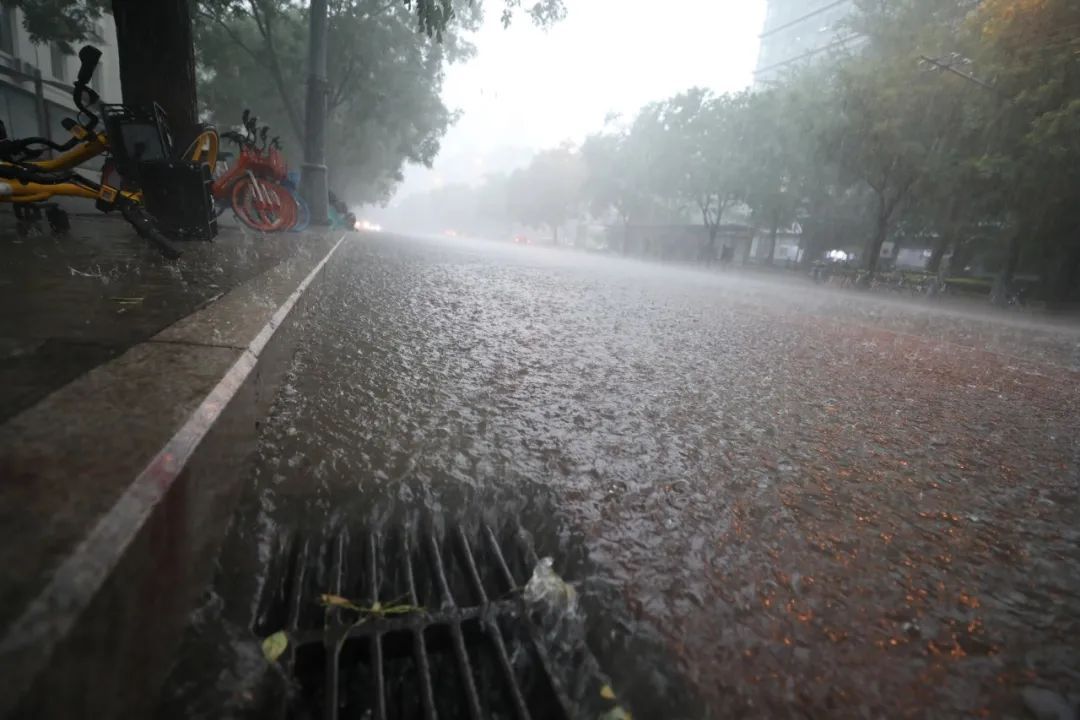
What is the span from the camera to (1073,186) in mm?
13617

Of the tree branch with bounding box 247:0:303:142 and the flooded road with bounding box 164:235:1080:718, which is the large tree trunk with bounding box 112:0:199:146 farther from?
the tree branch with bounding box 247:0:303:142

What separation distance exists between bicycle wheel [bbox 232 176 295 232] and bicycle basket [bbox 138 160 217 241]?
2361mm

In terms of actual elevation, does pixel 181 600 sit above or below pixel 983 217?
below

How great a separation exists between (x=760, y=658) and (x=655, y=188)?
3971 centimetres

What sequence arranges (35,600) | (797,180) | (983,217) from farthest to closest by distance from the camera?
(797,180), (983,217), (35,600)

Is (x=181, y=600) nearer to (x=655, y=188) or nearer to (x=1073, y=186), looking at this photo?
(x=1073, y=186)

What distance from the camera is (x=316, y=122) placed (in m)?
11.7

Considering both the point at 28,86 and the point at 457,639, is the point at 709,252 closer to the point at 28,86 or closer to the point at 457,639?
the point at 28,86

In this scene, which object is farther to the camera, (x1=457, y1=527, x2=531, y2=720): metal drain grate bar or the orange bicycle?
the orange bicycle

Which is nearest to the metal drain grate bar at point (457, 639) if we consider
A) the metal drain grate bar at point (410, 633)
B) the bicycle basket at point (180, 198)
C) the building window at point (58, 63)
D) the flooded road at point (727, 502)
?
the metal drain grate bar at point (410, 633)

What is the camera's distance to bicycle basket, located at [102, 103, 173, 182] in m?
4.36

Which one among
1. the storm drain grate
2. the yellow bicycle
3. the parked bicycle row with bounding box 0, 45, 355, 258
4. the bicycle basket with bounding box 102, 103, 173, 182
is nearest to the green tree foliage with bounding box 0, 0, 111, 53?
the parked bicycle row with bounding box 0, 45, 355, 258

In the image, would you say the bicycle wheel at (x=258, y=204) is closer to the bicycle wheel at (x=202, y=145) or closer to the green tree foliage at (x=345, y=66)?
the bicycle wheel at (x=202, y=145)

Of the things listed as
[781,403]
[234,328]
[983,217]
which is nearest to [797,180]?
[983,217]
